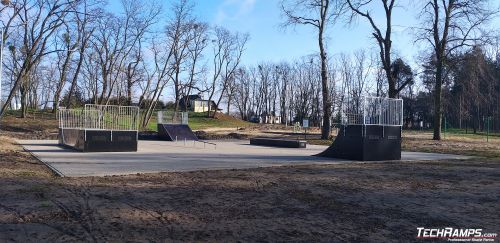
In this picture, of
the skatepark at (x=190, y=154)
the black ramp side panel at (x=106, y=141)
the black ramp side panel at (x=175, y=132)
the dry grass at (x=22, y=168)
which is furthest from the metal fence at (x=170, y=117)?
the dry grass at (x=22, y=168)

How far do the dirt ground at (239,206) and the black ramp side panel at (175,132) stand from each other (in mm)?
20828

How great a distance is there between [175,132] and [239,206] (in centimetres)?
2667

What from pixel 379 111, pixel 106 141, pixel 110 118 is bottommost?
pixel 106 141

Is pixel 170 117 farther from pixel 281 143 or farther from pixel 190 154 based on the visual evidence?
pixel 190 154

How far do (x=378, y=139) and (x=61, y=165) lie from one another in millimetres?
11961

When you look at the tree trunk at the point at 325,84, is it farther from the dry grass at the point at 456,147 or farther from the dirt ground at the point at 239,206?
the dirt ground at the point at 239,206

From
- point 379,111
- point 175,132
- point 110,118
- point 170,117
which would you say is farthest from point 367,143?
point 170,117

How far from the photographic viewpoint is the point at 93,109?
837 inches

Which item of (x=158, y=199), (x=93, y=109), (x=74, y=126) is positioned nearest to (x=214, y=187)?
(x=158, y=199)

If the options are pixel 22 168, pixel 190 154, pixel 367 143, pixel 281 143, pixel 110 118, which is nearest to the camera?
pixel 22 168

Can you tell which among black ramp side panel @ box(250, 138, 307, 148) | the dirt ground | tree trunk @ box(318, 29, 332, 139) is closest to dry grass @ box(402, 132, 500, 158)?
tree trunk @ box(318, 29, 332, 139)

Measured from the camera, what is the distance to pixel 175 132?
33938 mm

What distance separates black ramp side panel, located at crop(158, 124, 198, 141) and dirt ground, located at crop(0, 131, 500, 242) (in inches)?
820

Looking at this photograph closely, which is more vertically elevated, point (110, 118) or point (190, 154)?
point (110, 118)
